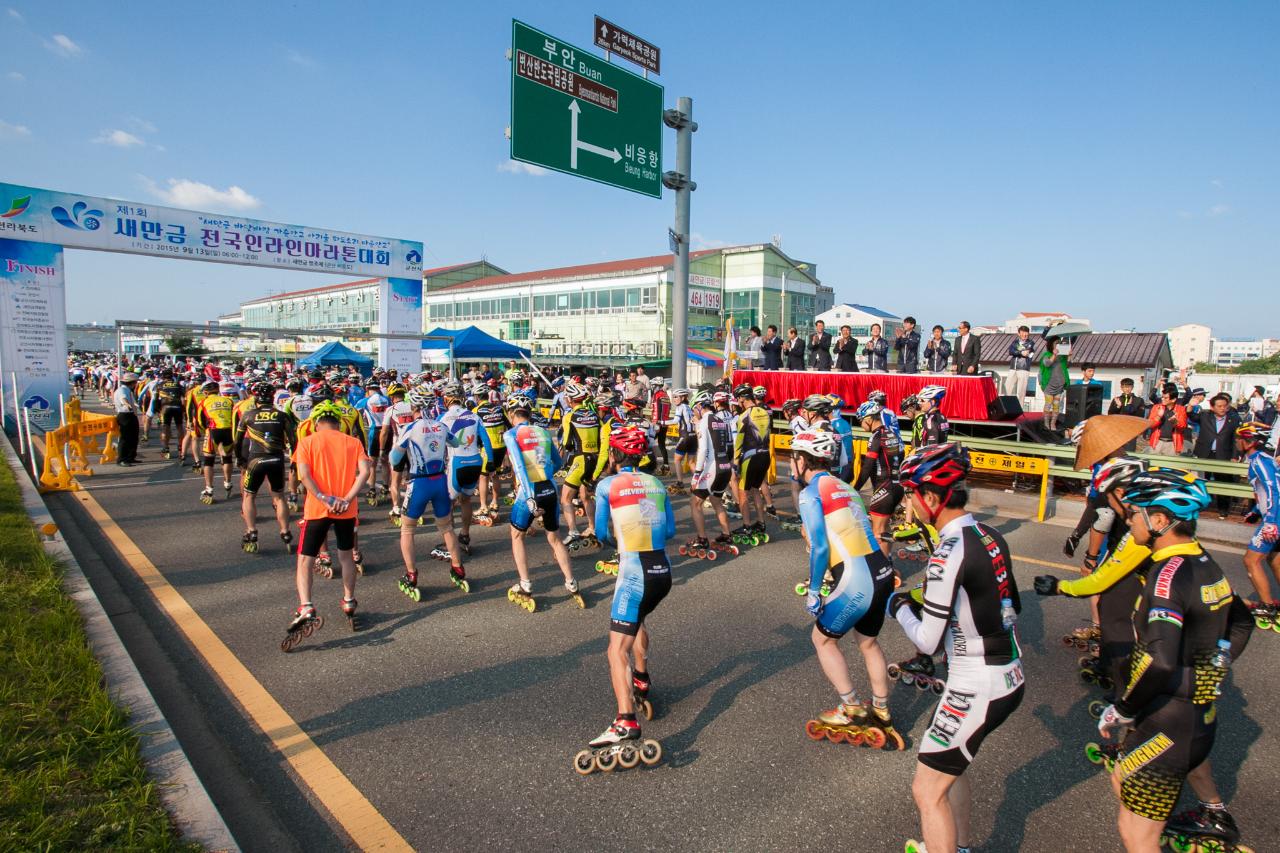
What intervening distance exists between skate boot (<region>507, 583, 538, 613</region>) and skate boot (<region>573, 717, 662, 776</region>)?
258 centimetres

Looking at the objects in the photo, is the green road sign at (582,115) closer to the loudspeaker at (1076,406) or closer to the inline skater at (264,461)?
the inline skater at (264,461)

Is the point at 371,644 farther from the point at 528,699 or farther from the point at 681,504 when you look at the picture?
the point at 681,504

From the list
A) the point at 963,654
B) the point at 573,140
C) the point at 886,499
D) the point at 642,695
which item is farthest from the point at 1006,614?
the point at 573,140

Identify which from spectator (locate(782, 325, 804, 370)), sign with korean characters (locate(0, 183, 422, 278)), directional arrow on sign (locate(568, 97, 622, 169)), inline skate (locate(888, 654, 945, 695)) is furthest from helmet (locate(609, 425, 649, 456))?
sign with korean characters (locate(0, 183, 422, 278))

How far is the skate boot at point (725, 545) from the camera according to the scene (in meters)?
8.76

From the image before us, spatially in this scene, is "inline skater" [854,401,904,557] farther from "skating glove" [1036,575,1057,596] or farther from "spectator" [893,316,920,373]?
"spectator" [893,316,920,373]

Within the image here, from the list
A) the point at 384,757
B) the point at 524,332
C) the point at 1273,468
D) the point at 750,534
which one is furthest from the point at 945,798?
the point at 524,332

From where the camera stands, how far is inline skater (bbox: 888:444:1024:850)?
9.59 feet

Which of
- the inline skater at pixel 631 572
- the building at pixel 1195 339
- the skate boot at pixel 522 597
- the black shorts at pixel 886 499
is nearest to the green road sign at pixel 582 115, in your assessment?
the skate boot at pixel 522 597

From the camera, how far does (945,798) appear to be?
2943mm

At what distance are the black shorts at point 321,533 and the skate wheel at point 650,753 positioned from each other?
3.43m

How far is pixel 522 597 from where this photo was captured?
21.7 feet

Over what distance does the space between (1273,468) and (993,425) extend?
24.7 feet

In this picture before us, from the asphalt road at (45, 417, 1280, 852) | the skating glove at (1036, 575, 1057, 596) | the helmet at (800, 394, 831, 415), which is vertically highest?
the helmet at (800, 394, 831, 415)
